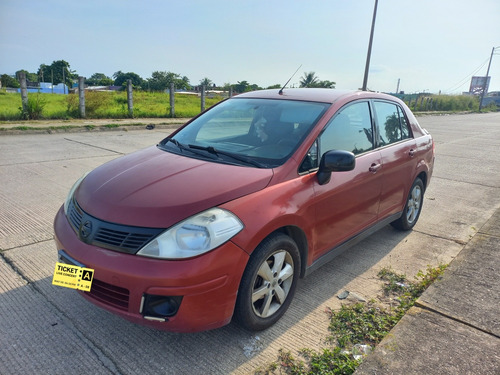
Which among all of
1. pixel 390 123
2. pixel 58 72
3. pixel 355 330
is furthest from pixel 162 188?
pixel 58 72

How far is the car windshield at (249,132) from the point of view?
9.59 feet

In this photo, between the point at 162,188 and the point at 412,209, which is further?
the point at 412,209

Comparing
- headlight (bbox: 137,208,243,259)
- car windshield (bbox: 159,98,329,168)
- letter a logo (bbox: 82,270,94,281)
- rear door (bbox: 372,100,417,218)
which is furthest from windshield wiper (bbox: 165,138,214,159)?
rear door (bbox: 372,100,417,218)

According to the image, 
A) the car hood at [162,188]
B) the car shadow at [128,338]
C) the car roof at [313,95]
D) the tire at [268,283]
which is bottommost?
the car shadow at [128,338]

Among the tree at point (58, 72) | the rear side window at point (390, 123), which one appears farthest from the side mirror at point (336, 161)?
the tree at point (58, 72)

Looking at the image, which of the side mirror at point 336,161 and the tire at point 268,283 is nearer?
the tire at point 268,283

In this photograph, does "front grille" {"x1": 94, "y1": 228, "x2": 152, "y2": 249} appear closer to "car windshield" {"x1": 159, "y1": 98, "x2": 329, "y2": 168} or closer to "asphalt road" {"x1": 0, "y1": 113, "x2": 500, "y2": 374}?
"asphalt road" {"x1": 0, "y1": 113, "x2": 500, "y2": 374}

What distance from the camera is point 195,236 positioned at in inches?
84.8

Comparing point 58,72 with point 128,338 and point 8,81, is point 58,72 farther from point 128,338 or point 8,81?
point 128,338

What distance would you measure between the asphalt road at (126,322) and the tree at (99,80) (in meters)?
101

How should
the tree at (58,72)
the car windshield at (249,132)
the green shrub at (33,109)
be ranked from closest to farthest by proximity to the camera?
the car windshield at (249,132) < the green shrub at (33,109) < the tree at (58,72)

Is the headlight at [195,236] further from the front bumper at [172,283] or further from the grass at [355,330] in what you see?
the grass at [355,330]

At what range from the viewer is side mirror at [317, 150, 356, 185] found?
9.00 ft

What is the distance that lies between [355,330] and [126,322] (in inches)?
63.9
